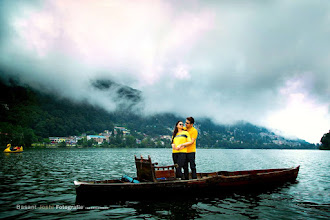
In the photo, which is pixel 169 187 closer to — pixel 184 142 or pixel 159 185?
pixel 159 185

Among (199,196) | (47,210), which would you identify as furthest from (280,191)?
(47,210)

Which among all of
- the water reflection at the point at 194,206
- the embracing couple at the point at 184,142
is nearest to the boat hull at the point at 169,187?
the water reflection at the point at 194,206

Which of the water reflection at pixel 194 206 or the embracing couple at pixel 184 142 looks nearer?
the water reflection at pixel 194 206

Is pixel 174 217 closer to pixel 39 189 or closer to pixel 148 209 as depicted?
pixel 148 209

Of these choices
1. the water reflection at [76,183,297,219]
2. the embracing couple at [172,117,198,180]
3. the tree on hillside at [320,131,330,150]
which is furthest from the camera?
the tree on hillside at [320,131,330,150]

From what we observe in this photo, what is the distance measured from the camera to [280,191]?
53.6 ft

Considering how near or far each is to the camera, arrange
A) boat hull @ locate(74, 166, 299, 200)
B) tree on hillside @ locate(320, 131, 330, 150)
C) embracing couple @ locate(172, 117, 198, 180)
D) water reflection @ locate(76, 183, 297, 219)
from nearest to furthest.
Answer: water reflection @ locate(76, 183, 297, 219), boat hull @ locate(74, 166, 299, 200), embracing couple @ locate(172, 117, 198, 180), tree on hillside @ locate(320, 131, 330, 150)

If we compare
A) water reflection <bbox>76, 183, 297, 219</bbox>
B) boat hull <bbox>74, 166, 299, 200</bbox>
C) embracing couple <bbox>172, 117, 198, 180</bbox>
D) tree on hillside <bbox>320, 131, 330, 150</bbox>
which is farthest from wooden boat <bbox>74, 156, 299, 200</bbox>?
tree on hillside <bbox>320, 131, 330, 150</bbox>

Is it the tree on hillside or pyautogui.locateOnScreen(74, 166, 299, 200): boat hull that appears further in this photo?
the tree on hillside

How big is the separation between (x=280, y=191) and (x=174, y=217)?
1024 cm

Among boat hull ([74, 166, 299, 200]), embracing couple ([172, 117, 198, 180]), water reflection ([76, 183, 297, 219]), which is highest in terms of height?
embracing couple ([172, 117, 198, 180])

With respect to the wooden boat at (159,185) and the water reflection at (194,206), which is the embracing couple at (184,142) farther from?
the water reflection at (194,206)

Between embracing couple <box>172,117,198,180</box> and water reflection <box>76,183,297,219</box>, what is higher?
embracing couple <box>172,117,198,180</box>

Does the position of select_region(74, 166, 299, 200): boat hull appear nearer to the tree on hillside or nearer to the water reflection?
the water reflection
